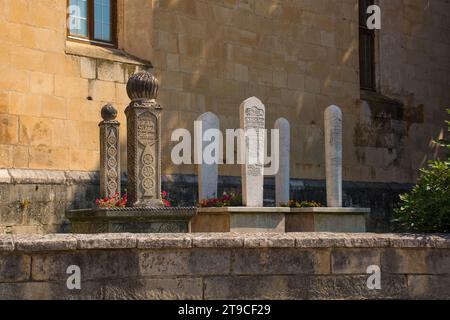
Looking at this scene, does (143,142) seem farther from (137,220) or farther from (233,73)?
(233,73)

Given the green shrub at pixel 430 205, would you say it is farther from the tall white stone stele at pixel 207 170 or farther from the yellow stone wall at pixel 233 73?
the yellow stone wall at pixel 233 73

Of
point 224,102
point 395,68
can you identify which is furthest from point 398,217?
point 395,68

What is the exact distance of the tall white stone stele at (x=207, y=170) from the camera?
12473 mm

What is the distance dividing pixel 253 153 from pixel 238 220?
108 cm

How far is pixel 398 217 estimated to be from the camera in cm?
718

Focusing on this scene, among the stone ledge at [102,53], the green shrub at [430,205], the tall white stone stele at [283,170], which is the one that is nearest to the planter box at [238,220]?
the tall white stone stele at [283,170]

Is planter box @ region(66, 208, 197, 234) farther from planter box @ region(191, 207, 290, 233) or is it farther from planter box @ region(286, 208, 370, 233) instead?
planter box @ region(286, 208, 370, 233)

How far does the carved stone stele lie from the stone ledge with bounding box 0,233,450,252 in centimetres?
435

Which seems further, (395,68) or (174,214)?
(395,68)

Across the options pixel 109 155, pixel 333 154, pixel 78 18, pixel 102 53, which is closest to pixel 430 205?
pixel 109 155

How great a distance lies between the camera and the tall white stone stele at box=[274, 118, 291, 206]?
42.1 ft

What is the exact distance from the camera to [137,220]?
30.5 feet
